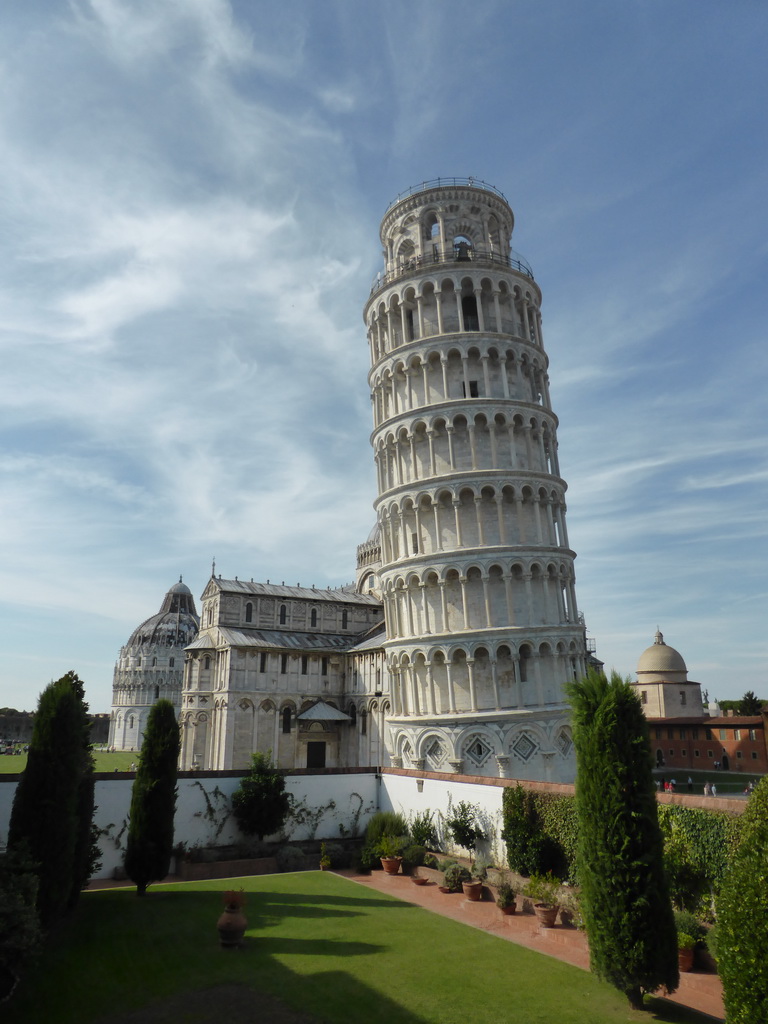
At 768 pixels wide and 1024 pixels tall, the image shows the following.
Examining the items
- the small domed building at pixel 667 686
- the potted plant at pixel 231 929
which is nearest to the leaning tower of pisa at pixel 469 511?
the potted plant at pixel 231 929

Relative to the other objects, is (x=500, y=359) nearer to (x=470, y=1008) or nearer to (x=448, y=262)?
(x=448, y=262)

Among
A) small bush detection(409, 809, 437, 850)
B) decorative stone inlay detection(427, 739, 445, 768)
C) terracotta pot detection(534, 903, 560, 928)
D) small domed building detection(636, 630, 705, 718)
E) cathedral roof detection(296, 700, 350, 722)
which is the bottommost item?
terracotta pot detection(534, 903, 560, 928)

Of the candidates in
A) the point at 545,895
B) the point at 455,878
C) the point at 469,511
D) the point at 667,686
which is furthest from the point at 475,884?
the point at 667,686

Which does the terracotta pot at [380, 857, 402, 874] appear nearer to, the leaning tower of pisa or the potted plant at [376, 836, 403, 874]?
the potted plant at [376, 836, 403, 874]

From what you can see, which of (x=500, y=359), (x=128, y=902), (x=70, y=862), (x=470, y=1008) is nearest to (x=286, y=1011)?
(x=470, y=1008)

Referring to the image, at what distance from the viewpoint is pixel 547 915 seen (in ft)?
53.7

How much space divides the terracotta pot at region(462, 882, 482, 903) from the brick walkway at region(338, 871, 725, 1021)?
18 centimetres

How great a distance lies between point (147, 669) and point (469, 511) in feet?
348

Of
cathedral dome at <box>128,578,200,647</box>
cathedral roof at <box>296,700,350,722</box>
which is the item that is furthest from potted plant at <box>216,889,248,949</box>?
cathedral dome at <box>128,578,200,647</box>

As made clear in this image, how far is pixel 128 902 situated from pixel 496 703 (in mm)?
19293

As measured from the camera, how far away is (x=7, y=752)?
95.1 metres

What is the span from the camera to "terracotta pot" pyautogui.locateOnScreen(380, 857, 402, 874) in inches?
904

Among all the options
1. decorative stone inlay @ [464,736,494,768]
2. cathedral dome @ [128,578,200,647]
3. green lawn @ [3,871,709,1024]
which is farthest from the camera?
cathedral dome @ [128,578,200,647]

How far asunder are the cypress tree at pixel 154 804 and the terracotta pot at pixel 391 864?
Result: 7.20 meters
